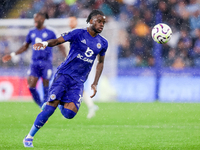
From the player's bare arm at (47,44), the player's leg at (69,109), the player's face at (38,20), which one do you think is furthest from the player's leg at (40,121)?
the player's face at (38,20)

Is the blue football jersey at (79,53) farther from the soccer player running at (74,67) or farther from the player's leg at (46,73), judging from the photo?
the player's leg at (46,73)

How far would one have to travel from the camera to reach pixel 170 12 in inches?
603

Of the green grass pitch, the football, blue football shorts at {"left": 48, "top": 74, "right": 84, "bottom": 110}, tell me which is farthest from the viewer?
the football

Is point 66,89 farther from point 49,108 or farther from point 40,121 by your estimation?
point 40,121

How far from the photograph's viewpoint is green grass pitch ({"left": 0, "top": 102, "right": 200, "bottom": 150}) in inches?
211

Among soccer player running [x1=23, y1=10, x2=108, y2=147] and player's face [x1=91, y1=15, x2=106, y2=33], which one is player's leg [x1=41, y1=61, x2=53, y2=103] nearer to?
soccer player running [x1=23, y1=10, x2=108, y2=147]

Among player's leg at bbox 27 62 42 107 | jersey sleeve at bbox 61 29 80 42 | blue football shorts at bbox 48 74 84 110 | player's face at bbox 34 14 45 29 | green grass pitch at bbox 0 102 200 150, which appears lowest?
green grass pitch at bbox 0 102 200 150

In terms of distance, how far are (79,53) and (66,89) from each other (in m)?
0.58

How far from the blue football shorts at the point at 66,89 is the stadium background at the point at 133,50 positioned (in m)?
7.76

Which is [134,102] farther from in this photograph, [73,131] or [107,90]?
[73,131]

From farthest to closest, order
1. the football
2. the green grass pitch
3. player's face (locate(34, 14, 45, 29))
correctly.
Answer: player's face (locate(34, 14, 45, 29)) < the football < the green grass pitch

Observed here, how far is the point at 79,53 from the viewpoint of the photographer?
5.46 m

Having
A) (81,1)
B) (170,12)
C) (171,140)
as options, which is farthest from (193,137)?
(81,1)

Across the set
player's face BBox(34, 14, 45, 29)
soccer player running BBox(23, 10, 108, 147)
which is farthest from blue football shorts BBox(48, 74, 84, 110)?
player's face BBox(34, 14, 45, 29)
